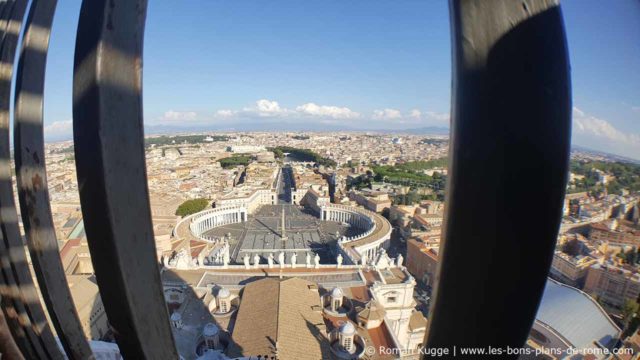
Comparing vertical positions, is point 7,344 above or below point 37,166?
below

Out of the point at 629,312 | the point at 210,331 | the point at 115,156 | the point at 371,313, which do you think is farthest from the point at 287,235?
the point at 115,156

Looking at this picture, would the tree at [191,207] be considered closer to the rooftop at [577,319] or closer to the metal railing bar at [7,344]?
the rooftop at [577,319]

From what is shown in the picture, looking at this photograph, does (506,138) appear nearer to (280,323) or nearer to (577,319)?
(280,323)

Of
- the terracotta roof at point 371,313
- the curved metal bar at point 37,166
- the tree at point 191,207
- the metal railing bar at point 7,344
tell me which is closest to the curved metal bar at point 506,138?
the curved metal bar at point 37,166

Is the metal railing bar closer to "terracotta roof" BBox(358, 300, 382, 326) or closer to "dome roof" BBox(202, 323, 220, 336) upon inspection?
"dome roof" BBox(202, 323, 220, 336)

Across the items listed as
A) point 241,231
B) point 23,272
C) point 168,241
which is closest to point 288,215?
point 241,231

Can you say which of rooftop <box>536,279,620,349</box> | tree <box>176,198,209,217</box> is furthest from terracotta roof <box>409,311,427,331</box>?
tree <box>176,198,209,217</box>

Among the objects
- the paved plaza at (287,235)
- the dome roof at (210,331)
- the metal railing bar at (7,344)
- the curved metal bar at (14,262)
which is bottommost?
the paved plaza at (287,235)
